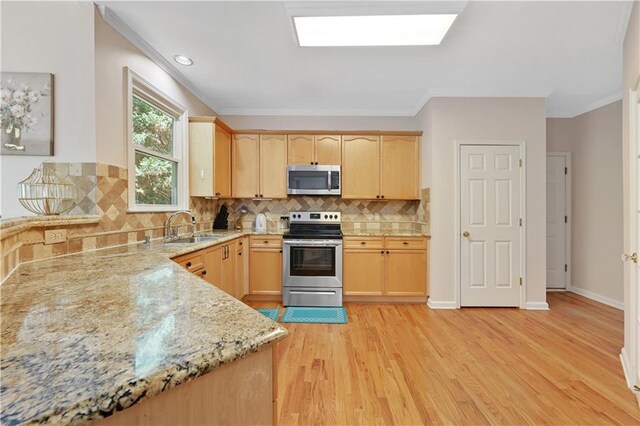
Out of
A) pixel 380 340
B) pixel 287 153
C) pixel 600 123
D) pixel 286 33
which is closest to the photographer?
pixel 286 33

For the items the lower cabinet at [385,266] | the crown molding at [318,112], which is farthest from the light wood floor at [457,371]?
the crown molding at [318,112]

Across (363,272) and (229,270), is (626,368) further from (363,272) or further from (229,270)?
(229,270)

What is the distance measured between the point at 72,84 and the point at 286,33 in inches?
61.7

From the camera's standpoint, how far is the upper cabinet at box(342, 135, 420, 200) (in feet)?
12.3

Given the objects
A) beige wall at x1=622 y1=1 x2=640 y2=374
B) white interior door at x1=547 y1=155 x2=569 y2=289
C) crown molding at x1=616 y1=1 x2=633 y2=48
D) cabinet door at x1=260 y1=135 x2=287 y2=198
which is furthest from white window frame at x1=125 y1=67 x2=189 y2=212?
white interior door at x1=547 y1=155 x2=569 y2=289

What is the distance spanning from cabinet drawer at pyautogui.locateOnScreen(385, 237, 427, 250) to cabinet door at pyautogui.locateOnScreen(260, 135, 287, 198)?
1551 mm

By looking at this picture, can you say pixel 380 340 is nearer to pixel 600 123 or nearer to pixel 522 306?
pixel 522 306

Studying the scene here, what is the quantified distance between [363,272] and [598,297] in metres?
3.08

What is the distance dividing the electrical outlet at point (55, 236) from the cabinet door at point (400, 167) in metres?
3.24

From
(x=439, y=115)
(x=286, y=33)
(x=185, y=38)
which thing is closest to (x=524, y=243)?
(x=439, y=115)

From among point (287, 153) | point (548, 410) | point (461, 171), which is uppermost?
point (287, 153)

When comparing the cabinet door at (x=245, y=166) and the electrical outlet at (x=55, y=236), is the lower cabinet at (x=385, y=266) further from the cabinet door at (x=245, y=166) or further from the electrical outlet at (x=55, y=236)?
the electrical outlet at (x=55, y=236)

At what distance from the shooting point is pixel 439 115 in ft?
10.7

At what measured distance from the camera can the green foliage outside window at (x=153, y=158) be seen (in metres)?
2.42
